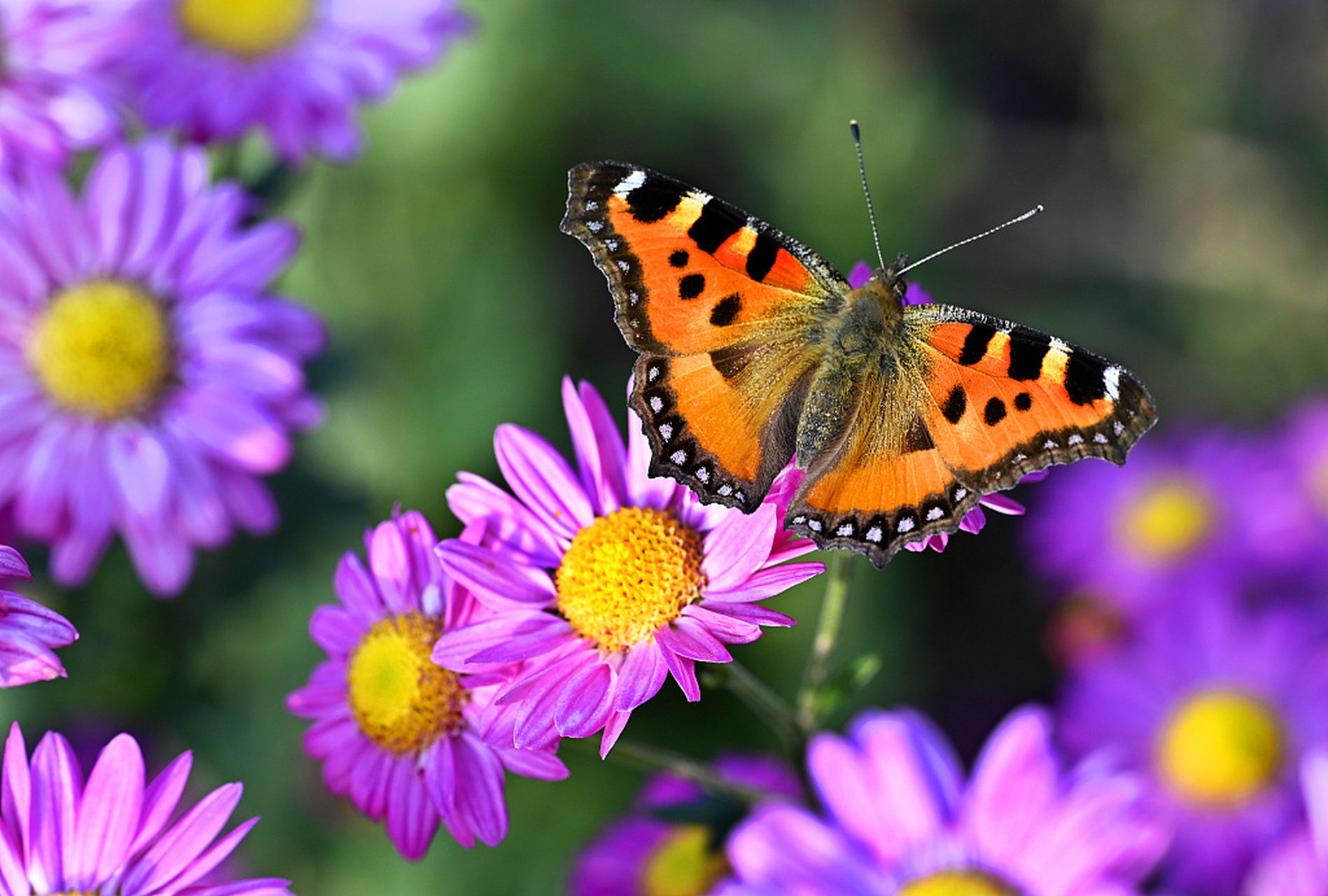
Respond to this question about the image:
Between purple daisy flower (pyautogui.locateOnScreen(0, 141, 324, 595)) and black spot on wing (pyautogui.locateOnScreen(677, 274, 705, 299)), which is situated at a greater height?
black spot on wing (pyautogui.locateOnScreen(677, 274, 705, 299))

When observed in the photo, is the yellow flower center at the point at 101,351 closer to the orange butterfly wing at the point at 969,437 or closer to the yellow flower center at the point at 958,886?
the orange butterfly wing at the point at 969,437

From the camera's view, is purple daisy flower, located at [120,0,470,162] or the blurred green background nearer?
purple daisy flower, located at [120,0,470,162]

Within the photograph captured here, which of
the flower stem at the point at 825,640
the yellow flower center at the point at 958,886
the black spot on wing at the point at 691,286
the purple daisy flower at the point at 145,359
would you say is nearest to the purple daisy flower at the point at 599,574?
the flower stem at the point at 825,640

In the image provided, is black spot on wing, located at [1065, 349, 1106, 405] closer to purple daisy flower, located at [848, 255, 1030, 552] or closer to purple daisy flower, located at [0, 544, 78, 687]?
purple daisy flower, located at [848, 255, 1030, 552]

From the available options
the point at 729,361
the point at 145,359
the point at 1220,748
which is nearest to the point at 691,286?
the point at 729,361

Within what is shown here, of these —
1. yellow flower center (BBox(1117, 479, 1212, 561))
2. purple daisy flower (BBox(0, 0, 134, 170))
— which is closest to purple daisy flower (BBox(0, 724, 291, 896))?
purple daisy flower (BBox(0, 0, 134, 170))

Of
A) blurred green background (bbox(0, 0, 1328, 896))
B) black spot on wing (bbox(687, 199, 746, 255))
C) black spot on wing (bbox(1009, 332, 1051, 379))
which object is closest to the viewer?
black spot on wing (bbox(1009, 332, 1051, 379))

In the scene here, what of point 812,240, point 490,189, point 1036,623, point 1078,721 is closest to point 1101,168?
point 812,240

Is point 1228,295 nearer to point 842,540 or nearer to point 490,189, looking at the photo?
point 490,189
